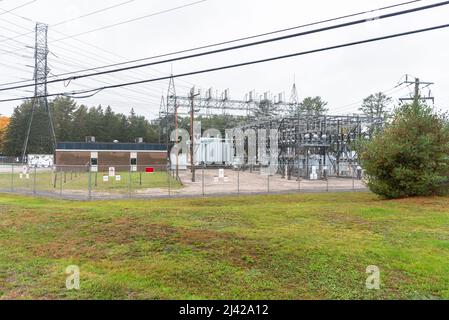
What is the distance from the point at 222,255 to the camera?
6480mm

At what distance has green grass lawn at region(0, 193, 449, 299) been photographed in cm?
515

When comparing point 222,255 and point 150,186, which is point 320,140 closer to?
point 150,186

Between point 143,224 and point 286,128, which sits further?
point 286,128

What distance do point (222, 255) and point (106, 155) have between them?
46.8 meters

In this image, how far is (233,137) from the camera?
181 feet

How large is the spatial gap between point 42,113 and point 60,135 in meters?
15.5

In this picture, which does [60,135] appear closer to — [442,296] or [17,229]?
[17,229]

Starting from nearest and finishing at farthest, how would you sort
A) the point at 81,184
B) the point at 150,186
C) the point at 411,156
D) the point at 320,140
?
the point at 411,156
the point at 150,186
the point at 81,184
the point at 320,140

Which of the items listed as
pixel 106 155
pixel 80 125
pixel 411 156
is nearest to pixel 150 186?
pixel 411 156

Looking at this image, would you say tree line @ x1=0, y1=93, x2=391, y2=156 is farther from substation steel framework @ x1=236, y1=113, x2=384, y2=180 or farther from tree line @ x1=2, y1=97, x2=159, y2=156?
substation steel framework @ x1=236, y1=113, x2=384, y2=180

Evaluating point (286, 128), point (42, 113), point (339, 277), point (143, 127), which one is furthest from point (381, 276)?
point (143, 127)

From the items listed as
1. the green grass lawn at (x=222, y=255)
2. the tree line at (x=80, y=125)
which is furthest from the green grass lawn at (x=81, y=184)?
the tree line at (x=80, y=125)

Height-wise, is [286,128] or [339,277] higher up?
[286,128]
